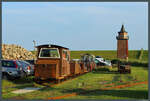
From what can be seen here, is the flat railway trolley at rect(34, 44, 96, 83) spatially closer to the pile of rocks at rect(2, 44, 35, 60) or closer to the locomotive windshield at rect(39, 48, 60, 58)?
the locomotive windshield at rect(39, 48, 60, 58)

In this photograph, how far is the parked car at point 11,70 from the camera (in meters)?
18.8

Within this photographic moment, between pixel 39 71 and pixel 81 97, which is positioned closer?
pixel 81 97

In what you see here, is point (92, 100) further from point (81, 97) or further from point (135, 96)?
point (135, 96)

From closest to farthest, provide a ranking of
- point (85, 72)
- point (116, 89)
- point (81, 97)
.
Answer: point (81, 97) → point (116, 89) → point (85, 72)

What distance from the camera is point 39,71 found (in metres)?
17.6

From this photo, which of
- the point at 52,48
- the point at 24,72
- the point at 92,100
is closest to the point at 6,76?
the point at 24,72

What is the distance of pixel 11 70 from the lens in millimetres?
19047

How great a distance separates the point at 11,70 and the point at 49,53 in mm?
2811

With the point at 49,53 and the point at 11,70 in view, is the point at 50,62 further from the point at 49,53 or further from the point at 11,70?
the point at 11,70

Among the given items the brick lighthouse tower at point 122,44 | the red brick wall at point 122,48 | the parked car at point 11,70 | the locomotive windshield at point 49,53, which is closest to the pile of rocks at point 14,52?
the parked car at point 11,70

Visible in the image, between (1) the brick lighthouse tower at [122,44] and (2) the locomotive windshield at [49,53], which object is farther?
(1) the brick lighthouse tower at [122,44]

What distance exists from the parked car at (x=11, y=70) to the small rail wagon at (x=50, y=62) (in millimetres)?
1955

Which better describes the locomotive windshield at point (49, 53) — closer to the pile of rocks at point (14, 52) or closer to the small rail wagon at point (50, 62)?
the small rail wagon at point (50, 62)

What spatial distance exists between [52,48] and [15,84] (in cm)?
311
